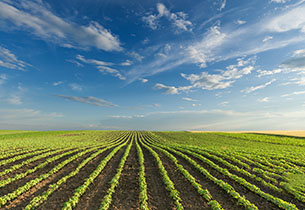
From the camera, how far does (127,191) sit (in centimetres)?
1255

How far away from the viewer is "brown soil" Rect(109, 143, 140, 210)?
420 inches

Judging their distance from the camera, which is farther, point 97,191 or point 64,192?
point 97,191

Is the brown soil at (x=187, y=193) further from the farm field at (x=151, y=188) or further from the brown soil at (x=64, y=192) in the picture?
the brown soil at (x=64, y=192)

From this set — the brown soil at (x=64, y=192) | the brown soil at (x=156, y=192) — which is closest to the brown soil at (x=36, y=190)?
the brown soil at (x=64, y=192)

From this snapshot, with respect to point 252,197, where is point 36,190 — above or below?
above

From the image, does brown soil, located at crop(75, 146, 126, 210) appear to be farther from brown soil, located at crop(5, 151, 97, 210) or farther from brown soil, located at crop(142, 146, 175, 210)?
brown soil, located at crop(5, 151, 97, 210)

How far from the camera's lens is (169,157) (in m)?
22.4

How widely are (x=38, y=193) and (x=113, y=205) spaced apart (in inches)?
241

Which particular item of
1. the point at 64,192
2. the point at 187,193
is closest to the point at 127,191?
the point at 187,193

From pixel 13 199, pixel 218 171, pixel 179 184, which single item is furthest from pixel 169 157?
pixel 13 199

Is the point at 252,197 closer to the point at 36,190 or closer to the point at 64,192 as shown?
the point at 64,192

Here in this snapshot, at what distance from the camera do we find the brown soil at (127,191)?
35.0 ft

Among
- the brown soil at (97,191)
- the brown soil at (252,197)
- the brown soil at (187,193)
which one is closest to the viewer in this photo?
the brown soil at (97,191)

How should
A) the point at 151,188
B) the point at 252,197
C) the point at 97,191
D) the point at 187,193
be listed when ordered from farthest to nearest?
the point at 151,188
the point at 97,191
the point at 187,193
the point at 252,197
